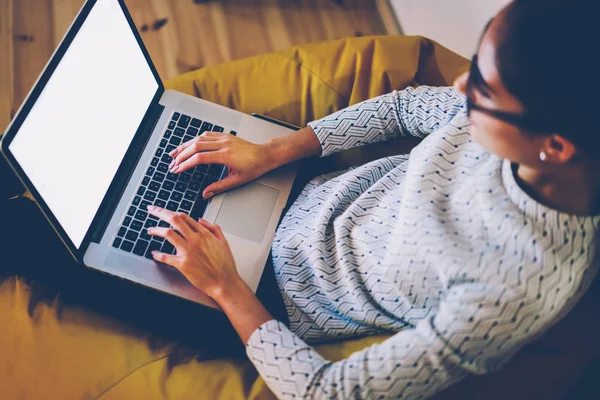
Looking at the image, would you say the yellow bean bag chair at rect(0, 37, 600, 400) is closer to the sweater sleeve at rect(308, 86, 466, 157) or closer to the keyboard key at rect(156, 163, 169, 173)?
the sweater sleeve at rect(308, 86, 466, 157)

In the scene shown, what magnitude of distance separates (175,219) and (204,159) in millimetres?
144

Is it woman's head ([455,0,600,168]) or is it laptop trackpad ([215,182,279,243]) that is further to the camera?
laptop trackpad ([215,182,279,243])

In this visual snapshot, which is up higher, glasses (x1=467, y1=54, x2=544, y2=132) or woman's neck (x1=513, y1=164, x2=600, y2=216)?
glasses (x1=467, y1=54, x2=544, y2=132)

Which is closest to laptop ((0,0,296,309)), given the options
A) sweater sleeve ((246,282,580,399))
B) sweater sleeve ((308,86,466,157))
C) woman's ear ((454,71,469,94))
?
sweater sleeve ((308,86,466,157))

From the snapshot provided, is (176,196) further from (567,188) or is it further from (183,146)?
(567,188)

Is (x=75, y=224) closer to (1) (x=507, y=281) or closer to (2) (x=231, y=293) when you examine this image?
(2) (x=231, y=293)

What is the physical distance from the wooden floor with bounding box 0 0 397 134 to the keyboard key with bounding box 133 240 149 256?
0.94m

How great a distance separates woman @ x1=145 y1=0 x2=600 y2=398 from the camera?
1.87 ft

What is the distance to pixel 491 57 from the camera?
598 mm

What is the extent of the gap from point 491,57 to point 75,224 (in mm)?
679

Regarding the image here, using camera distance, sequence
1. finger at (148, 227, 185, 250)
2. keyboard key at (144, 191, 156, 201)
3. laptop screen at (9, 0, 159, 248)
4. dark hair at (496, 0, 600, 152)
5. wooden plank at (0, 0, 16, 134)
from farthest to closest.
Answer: wooden plank at (0, 0, 16, 134), keyboard key at (144, 191, 156, 201), finger at (148, 227, 185, 250), laptop screen at (9, 0, 159, 248), dark hair at (496, 0, 600, 152)

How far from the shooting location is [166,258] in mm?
844

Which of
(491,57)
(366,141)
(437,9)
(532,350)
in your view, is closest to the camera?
(491,57)

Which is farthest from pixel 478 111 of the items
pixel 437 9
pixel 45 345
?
pixel 437 9
